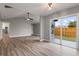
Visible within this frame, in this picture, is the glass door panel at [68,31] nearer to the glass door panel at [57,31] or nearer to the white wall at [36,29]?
the glass door panel at [57,31]

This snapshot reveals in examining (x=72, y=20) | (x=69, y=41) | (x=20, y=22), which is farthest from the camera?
(x=20, y=22)

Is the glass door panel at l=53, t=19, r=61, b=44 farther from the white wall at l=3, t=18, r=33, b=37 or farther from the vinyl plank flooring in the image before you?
the white wall at l=3, t=18, r=33, b=37

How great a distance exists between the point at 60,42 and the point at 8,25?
3564mm

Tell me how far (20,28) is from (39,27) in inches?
60.4

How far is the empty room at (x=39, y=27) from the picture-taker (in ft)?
16.8

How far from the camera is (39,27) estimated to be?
27.0ft

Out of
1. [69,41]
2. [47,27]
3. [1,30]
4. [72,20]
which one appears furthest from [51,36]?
[1,30]

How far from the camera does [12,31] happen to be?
8.34 meters

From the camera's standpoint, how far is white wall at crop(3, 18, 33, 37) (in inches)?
330

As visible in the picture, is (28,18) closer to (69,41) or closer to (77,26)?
(69,41)

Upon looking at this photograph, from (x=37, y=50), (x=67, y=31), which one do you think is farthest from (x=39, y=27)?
(x=37, y=50)

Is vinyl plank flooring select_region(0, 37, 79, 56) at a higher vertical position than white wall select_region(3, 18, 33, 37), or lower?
lower

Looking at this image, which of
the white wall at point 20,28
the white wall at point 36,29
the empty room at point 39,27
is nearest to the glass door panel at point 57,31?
the empty room at point 39,27

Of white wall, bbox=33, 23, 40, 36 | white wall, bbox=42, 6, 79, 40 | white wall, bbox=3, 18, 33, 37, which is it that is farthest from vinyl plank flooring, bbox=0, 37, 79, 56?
white wall, bbox=3, 18, 33, 37
